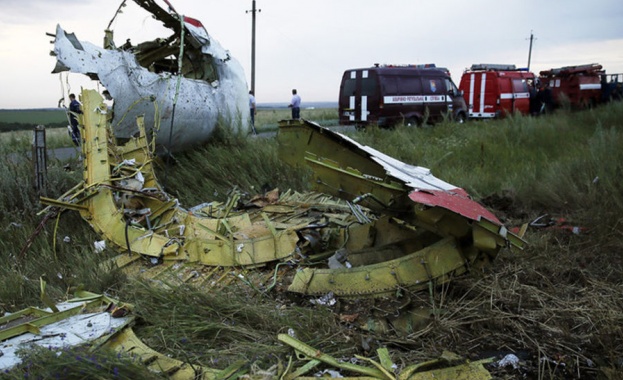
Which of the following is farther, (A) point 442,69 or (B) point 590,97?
(B) point 590,97

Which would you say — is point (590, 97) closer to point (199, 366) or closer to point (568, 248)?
point (568, 248)

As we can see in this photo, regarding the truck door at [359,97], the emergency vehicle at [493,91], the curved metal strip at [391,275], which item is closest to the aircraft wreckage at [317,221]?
the curved metal strip at [391,275]

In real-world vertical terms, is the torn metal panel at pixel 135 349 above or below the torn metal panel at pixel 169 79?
below

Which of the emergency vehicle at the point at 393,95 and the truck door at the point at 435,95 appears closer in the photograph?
the emergency vehicle at the point at 393,95

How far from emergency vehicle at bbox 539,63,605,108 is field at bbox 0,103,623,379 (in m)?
15.5

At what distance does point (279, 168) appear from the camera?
728 centimetres

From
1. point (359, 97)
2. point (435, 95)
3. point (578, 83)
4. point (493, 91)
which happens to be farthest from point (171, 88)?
point (578, 83)

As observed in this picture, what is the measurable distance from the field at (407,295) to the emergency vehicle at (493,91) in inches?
495

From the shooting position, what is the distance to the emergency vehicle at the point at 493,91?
1931cm

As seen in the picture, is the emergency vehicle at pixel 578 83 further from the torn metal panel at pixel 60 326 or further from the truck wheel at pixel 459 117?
the torn metal panel at pixel 60 326

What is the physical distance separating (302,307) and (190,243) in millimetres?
1328

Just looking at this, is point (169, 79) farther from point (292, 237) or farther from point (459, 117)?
point (459, 117)

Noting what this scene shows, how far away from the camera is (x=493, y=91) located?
759 inches

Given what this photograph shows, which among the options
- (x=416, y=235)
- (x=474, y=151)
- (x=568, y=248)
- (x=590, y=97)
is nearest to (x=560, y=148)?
(x=474, y=151)
